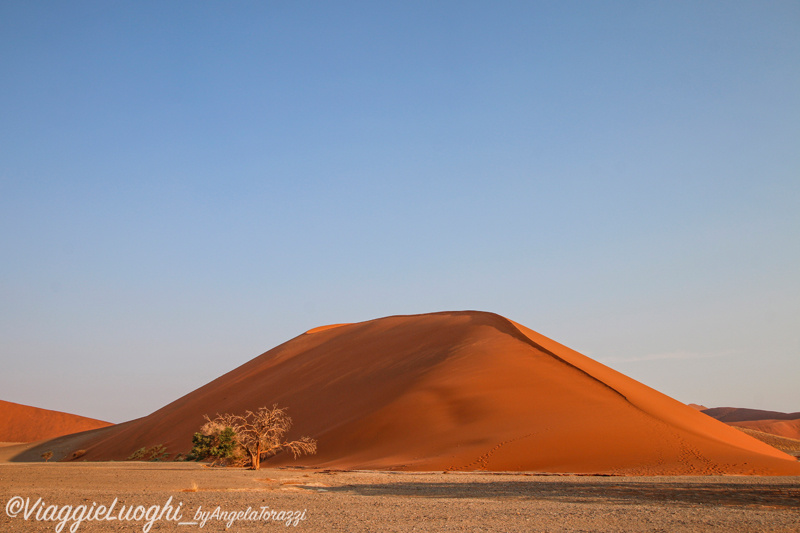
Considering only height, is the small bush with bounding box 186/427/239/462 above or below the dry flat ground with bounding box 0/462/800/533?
above

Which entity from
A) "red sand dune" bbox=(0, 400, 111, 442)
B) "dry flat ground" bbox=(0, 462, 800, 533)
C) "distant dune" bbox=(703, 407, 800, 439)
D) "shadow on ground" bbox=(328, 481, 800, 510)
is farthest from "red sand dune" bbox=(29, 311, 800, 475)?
"distant dune" bbox=(703, 407, 800, 439)

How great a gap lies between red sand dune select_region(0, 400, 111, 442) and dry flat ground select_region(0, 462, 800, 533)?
280ft

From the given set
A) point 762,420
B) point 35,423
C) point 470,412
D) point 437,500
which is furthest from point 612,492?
point 35,423

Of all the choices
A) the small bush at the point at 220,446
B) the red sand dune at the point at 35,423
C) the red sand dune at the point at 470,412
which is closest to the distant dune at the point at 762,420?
the red sand dune at the point at 470,412

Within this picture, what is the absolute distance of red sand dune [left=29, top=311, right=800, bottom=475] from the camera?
23.2 meters

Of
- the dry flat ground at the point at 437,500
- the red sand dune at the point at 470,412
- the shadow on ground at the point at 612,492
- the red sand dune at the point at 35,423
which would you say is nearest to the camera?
the dry flat ground at the point at 437,500

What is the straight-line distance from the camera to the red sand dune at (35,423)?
3570 inches

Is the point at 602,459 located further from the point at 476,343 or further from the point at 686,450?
the point at 476,343

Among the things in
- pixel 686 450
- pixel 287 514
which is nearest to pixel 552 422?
pixel 686 450

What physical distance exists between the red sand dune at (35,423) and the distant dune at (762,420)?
92469 mm

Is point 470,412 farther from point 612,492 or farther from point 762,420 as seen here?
point 762,420

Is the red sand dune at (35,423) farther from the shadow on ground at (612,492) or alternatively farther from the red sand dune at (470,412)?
the shadow on ground at (612,492)

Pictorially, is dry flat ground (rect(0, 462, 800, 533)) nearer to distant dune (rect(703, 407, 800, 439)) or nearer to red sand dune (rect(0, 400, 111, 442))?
distant dune (rect(703, 407, 800, 439))

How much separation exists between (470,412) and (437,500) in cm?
1479
